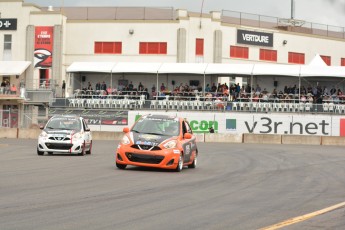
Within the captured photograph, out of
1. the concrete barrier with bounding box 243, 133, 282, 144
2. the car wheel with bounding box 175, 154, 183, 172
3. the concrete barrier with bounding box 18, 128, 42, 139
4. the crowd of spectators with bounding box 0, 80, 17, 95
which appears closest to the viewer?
the car wheel with bounding box 175, 154, 183, 172

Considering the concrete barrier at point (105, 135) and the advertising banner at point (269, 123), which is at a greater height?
the advertising banner at point (269, 123)

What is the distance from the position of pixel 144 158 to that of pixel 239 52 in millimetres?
55751

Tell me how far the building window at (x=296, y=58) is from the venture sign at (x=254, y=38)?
2.76 m

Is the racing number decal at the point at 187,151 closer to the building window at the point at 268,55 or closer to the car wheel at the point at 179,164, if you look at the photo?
the car wheel at the point at 179,164

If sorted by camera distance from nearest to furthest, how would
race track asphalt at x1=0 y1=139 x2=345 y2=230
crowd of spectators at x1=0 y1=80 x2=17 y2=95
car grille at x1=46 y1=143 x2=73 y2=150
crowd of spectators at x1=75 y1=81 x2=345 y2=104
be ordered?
race track asphalt at x1=0 y1=139 x2=345 y2=230 → car grille at x1=46 y1=143 x2=73 y2=150 → crowd of spectators at x1=75 y1=81 x2=345 y2=104 → crowd of spectators at x1=0 y1=80 x2=17 y2=95

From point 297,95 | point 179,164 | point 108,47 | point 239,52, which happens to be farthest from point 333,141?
point 108,47

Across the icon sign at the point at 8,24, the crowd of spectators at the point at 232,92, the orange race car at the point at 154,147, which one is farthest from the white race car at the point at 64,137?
the icon sign at the point at 8,24

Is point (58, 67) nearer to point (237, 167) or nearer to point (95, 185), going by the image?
point (237, 167)

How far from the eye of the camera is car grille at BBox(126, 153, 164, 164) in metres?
20.1

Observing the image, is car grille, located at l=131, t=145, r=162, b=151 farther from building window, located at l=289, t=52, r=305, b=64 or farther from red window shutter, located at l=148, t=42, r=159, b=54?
building window, located at l=289, t=52, r=305, b=64

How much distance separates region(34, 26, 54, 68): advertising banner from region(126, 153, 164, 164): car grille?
5339 centimetres

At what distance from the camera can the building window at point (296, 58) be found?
254 ft

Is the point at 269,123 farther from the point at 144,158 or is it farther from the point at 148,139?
the point at 144,158

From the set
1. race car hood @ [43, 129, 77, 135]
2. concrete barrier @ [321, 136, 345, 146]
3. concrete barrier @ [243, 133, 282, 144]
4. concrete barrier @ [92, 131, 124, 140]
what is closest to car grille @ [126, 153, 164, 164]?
race car hood @ [43, 129, 77, 135]
